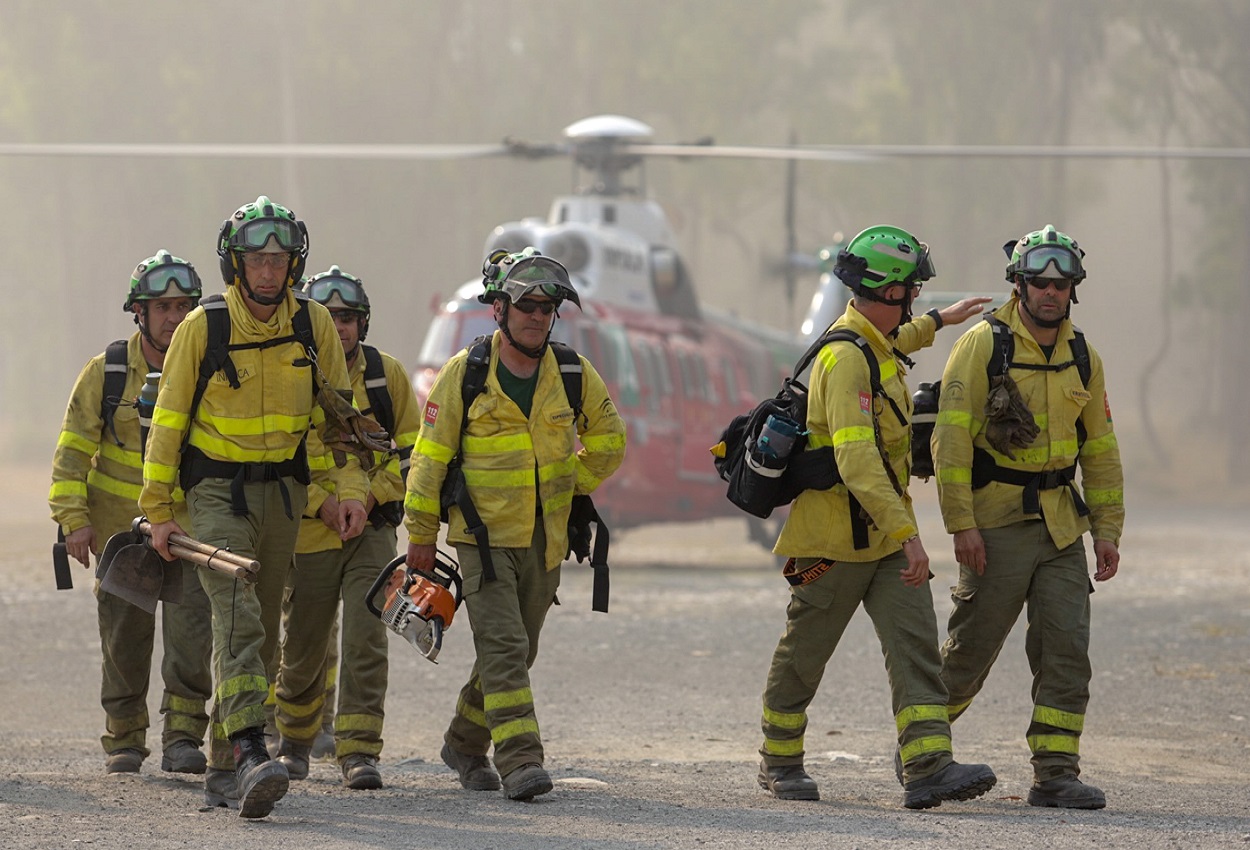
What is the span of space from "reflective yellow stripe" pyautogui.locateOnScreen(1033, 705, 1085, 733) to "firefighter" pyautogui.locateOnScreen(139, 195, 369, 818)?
2784 millimetres

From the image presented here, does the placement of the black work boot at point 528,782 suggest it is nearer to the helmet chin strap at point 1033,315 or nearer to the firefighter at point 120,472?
the firefighter at point 120,472

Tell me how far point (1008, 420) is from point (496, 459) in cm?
189

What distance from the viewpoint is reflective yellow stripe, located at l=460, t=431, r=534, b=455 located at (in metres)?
6.79

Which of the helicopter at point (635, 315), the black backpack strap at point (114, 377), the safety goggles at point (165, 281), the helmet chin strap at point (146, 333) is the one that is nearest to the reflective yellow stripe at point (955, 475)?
the safety goggles at point (165, 281)

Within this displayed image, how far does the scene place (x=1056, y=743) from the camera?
269 inches

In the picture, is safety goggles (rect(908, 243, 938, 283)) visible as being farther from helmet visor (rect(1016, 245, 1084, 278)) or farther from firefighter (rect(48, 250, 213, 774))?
firefighter (rect(48, 250, 213, 774))

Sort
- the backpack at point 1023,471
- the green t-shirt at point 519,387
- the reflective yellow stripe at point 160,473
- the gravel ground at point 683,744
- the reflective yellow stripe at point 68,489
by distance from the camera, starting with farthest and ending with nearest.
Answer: the reflective yellow stripe at point 68,489
the backpack at point 1023,471
the green t-shirt at point 519,387
the reflective yellow stripe at point 160,473
the gravel ground at point 683,744

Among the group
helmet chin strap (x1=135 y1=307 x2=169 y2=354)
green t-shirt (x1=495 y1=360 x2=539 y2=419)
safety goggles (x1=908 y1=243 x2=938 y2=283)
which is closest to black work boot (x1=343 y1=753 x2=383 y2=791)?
green t-shirt (x1=495 y1=360 x2=539 y2=419)

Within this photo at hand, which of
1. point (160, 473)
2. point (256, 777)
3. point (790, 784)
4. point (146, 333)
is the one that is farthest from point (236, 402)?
point (790, 784)

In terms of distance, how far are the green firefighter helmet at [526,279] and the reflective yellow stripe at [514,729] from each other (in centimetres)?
147

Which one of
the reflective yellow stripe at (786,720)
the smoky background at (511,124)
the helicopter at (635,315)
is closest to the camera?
the reflective yellow stripe at (786,720)

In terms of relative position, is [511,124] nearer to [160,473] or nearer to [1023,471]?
[1023,471]

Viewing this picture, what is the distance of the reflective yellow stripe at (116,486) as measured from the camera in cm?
787

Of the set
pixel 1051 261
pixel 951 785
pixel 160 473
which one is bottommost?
pixel 951 785
